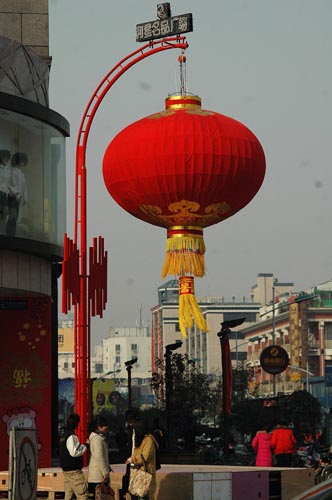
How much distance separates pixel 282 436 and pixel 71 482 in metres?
9.79

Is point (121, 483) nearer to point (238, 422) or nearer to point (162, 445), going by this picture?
point (162, 445)

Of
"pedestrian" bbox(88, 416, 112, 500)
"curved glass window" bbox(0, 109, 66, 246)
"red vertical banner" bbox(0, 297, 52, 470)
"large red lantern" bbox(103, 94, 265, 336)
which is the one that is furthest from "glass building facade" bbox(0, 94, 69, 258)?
"pedestrian" bbox(88, 416, 112, 500)

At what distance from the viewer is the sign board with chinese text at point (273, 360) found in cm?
5069

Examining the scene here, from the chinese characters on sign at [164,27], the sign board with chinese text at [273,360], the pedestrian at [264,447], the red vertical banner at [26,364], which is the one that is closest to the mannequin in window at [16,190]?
the red vertical banner at [26,364]

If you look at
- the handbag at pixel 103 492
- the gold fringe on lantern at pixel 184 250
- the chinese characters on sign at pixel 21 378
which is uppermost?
the gold fringe on lantern at pixel 184 250

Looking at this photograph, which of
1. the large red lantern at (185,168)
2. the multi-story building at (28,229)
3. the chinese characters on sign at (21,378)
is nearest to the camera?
the multi-story building at (28,229)

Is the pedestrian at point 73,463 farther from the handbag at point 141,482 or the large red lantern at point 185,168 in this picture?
the large red lantern at point 185,168

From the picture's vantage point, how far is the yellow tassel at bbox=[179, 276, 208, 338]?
30.9 m

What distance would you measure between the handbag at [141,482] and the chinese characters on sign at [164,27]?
38.6 feet

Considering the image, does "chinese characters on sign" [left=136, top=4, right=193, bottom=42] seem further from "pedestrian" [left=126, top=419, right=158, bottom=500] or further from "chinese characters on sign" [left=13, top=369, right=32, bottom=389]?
"pedestrian" [left=126, top=419, right=158, bottom=500]

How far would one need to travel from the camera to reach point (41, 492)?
24.1 metres

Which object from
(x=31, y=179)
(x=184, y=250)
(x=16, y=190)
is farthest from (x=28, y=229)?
(x=184, y=250)

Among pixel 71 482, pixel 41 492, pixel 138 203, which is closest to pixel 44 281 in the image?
pixel 138 203

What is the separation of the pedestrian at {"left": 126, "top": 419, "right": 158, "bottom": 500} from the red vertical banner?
11.3m
